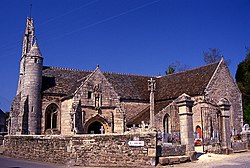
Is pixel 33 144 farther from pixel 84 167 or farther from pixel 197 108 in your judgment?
pixel 197 108

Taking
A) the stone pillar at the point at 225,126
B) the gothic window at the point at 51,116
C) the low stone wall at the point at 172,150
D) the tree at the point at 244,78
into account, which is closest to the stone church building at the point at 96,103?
the gothic window at the point at 51,116

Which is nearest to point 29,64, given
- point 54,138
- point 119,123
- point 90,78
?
point 90,78

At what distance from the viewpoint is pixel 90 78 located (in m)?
26.0

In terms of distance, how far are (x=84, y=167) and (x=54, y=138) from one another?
307cm

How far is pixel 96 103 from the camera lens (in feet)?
84.2

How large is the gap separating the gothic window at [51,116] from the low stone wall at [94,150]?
887cm

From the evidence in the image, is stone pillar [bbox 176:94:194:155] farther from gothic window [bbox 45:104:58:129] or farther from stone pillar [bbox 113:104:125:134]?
gothic window [bbox 45:104:58:129]

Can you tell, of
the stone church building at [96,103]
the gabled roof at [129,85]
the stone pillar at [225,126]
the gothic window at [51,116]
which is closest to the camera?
the stone pillar at [225,126]

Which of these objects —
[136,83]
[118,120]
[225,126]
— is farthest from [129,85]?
[225,126]

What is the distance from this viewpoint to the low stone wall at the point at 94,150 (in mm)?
13359

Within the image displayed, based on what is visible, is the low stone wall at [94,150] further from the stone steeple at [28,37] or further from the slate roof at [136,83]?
the stone steeple at [28,37]

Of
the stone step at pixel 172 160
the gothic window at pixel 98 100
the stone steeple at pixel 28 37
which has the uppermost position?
the stone steeple at pixel 28 37

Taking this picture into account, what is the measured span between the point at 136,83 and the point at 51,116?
11.3m

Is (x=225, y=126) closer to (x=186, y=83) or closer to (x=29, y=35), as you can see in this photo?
(x=186, y=83)
